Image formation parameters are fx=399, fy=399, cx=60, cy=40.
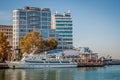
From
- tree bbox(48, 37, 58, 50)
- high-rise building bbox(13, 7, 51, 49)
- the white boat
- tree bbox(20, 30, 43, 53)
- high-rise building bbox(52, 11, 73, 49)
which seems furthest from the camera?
high-rise building bbox(52, 11, 73, 49)

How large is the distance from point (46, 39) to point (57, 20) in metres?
11.5

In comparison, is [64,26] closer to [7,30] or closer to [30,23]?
[30,23]

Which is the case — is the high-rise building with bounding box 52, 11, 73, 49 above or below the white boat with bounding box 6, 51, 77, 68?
above

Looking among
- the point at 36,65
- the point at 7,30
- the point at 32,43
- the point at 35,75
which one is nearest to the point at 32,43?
the point at 32,43

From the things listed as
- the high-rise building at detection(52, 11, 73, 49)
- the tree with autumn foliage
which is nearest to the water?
the tree with autumn foliage

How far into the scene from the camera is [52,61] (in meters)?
112

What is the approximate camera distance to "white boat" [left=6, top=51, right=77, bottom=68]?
105 m

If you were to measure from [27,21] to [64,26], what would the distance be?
45.9 ft

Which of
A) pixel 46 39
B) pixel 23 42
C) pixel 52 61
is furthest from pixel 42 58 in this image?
pixel 46 39

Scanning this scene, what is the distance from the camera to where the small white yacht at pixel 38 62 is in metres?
105

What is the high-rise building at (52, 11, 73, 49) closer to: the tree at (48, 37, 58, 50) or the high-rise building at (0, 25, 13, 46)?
the tree at (48, 37, 58, 50)

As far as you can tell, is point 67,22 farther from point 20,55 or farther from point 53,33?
point 20,55

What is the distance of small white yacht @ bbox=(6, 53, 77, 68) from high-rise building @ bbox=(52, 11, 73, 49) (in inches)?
1123

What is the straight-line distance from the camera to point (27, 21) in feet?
462
